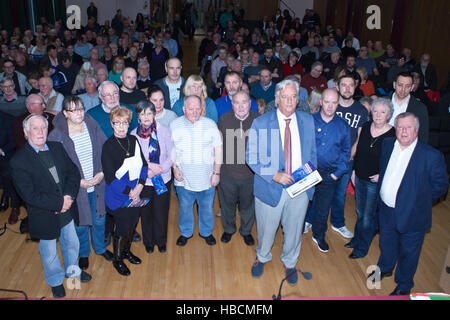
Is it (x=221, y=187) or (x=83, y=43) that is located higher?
(x=83, y=43)

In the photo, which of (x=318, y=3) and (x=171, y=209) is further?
(x=318, y=3)

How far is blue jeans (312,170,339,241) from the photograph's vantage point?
3430 mm

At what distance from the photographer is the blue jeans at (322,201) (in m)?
3.43

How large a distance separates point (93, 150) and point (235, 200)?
4.80 feet

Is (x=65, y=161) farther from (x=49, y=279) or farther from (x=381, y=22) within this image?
(x=381, y=22)

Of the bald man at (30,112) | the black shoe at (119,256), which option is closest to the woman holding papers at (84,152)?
the black shoe at (119,256)

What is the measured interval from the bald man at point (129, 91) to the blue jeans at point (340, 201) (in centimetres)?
233

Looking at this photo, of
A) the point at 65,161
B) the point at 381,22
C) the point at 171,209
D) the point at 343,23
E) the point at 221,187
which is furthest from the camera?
the point at 343,23

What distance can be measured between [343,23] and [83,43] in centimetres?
1042

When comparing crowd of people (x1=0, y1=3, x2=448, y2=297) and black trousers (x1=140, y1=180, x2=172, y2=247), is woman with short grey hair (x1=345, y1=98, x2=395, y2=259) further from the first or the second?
black trousers (x1=140, y1=180, x2=172, y2=247)

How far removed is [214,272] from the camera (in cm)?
340

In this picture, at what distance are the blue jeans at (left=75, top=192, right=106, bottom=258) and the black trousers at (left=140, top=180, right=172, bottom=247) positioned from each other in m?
0.39

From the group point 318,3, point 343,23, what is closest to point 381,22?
point 343,23

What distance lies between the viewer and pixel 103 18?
18.9 meters
